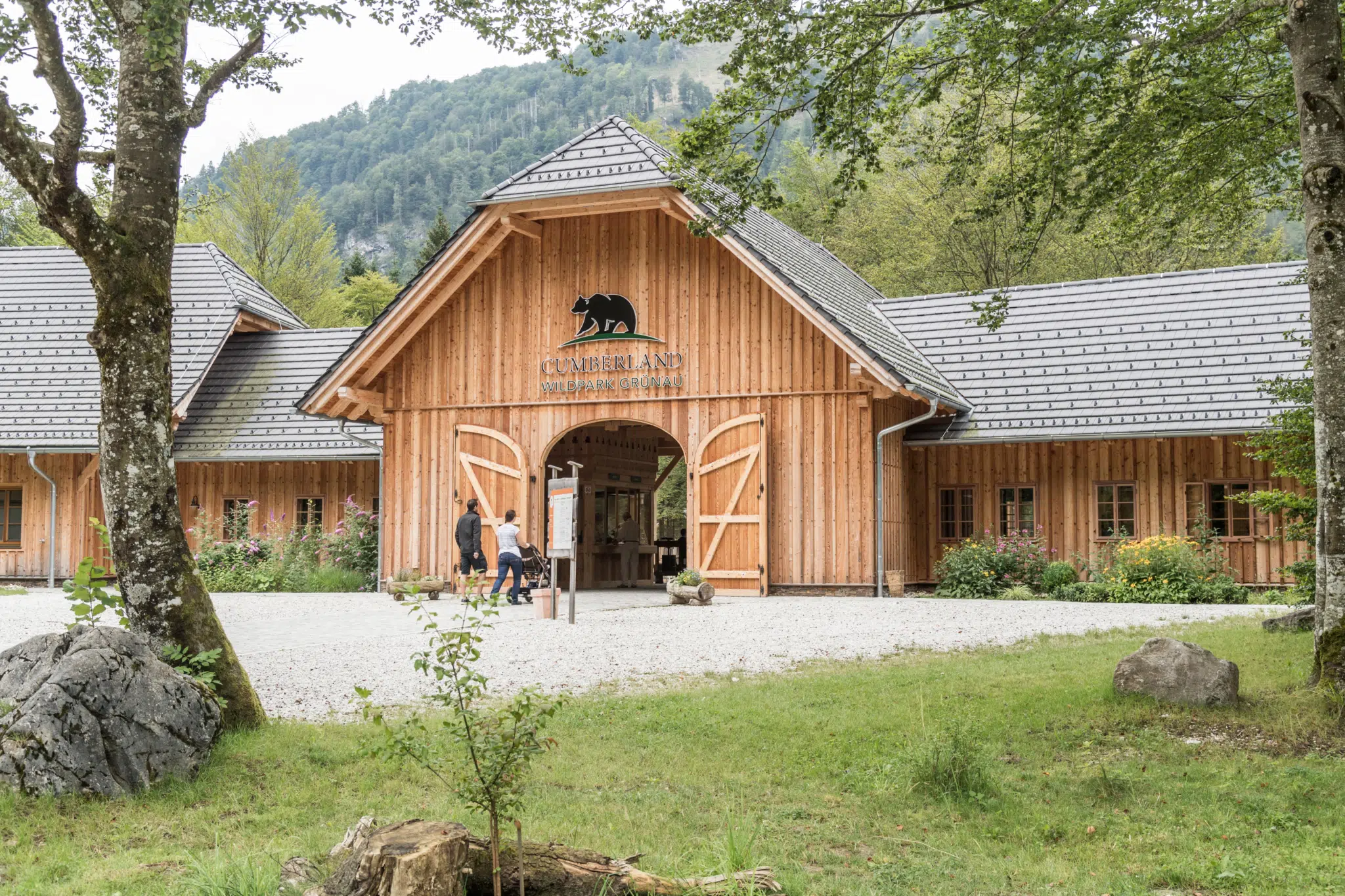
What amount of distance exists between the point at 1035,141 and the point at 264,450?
16971mm

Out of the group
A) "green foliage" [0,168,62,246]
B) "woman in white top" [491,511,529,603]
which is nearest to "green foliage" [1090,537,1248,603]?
"woman in white top" [491,511,529,603]

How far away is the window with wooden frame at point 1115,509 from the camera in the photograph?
64.5ft

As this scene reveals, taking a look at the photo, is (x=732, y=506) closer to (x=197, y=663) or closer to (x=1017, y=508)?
(x=1017, y=508)

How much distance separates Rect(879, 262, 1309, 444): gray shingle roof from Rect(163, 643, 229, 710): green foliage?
44.8 ft

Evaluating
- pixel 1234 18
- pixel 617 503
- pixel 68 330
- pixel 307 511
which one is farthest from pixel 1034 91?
pixel 68 330

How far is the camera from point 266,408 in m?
24.1

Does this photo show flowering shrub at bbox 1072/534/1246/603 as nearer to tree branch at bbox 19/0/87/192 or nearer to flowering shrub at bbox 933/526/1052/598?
flowering shrub at bbox 933/526/1052/598

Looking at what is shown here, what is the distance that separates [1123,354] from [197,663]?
17.0 meters

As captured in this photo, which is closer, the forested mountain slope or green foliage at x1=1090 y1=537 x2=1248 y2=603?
green foliage at x1=1090 y1=537 x2=1248 y2=603

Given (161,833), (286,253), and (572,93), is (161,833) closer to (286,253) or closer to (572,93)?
(286,253)

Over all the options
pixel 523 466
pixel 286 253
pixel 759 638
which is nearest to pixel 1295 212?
pixel 759 638

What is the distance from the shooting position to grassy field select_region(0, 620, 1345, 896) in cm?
520

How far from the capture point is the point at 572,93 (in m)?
144

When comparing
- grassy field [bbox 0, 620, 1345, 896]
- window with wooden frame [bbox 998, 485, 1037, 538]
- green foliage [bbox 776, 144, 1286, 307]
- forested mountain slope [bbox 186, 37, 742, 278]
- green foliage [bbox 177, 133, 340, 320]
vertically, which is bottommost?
grassy field [bbox 0, 620, 1345, 896]
